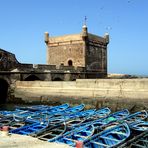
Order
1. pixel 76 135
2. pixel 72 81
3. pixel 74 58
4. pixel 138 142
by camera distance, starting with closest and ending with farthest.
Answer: pixel 138 142 < pixel 76 135 < pixel 72 81 < pixel 74 58

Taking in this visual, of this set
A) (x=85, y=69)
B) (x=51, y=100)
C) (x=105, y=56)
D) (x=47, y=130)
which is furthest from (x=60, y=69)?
(x=47, y=130)

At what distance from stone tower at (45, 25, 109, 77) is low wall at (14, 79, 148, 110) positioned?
13732 mm

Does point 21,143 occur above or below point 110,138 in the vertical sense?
above

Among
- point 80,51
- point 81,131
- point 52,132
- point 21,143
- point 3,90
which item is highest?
point 80,51

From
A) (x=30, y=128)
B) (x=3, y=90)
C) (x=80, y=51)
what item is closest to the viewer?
(x=30, y=128)

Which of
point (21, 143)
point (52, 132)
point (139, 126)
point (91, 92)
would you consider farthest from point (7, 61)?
point (21, 143)

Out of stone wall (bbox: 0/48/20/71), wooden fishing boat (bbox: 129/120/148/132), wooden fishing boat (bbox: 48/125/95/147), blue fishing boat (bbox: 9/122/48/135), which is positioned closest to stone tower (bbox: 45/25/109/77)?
stone wall (bbox: 0/48/20/71)

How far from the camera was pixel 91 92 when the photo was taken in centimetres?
2239

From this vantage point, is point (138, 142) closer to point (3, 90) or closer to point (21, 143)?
point (21, 143)

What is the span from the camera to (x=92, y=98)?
72.6 feet

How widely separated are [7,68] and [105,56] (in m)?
20.0

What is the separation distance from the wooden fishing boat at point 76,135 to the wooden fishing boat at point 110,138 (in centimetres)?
31

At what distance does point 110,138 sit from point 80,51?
29176 mm

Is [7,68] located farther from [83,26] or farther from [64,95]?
[83,26]
